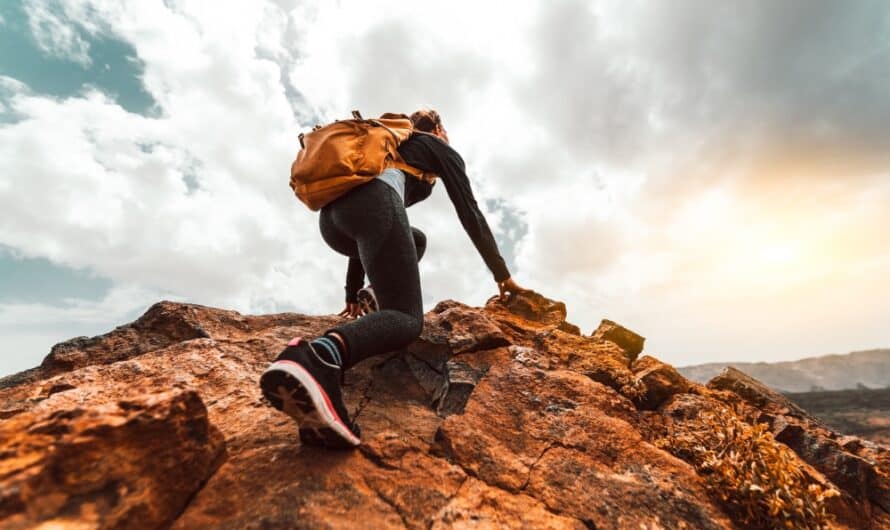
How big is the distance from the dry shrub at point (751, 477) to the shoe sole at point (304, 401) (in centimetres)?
248

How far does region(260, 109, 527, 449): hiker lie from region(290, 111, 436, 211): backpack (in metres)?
0.08

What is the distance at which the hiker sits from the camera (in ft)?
6.79

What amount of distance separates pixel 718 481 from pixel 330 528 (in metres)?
2.51

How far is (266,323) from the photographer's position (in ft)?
15.7

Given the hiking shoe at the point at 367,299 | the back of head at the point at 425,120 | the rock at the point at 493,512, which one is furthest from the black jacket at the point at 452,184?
the rock at the point at 493,512

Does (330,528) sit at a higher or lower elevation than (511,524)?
higher

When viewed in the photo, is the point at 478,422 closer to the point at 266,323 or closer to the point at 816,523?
the point at 816,523

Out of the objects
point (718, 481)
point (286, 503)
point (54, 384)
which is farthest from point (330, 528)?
point (54, 384)

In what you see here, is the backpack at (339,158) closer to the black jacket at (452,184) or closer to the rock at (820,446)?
the black jacket at (452,184)

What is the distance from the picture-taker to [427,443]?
8.67 ft

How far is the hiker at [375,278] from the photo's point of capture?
207 centimetres

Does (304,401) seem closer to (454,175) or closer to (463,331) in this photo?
(454,175)

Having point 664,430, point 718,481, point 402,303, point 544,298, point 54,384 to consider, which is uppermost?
point 544,298

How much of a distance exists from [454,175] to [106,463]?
111 inches
